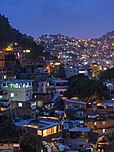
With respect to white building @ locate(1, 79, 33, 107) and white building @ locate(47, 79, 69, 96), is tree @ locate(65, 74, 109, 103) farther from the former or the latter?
white building @ locate(1, 79, 33, 107)

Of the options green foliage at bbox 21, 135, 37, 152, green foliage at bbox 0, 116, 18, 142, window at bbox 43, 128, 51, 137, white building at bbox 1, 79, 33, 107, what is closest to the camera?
Answer: green foliage at bbox 21, 135, 37, 152

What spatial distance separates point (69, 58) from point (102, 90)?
39108mm

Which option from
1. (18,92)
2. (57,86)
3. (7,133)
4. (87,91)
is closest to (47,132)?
(7,133)

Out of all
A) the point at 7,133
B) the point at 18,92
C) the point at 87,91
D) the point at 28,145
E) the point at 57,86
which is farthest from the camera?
the point at 57,86

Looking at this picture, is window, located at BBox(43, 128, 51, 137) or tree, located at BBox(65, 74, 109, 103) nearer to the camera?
window, located at BBox(43, 128, 51, 137)

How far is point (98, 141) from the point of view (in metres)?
14.8

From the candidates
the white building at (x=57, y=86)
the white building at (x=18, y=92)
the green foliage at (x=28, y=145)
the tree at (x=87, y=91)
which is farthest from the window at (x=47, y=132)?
the white building at (x=57, y=86)

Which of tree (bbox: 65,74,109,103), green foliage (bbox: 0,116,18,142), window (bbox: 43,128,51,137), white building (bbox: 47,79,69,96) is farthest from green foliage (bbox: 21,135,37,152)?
white building (bbox: 47,79,69,96)

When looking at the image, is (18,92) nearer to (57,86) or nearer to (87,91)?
(87,91)

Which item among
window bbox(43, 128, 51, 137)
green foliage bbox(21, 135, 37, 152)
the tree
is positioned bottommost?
green foliage bbox(21, 135, 37, 152)

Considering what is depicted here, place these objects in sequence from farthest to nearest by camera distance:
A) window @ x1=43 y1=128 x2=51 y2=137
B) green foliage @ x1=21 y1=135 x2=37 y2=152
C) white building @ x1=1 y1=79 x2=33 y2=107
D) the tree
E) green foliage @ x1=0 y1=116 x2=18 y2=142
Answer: the tree, white building @ x1=1 y1=79 x2=33 y2=107, window @ x1=43 y1=128 x2=51 y2=137, green foliage @ x1=0 y1=116 x2=18 y2=142, green foliage @ x1=21 y1=135 x2=37 y2=152

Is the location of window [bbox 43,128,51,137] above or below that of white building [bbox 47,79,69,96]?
below

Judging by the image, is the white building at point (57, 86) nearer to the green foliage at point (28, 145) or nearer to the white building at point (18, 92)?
the white building at point (18, 92)

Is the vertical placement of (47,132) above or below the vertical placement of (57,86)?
below
